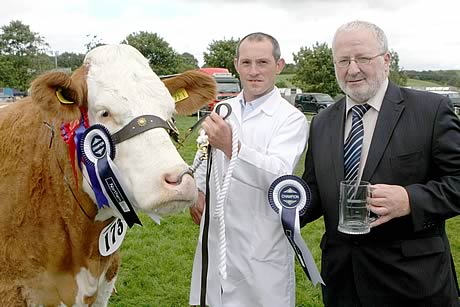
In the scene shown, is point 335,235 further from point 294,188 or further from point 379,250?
point 294,188

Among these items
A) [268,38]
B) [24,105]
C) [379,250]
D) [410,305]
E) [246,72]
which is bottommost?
[410,305]

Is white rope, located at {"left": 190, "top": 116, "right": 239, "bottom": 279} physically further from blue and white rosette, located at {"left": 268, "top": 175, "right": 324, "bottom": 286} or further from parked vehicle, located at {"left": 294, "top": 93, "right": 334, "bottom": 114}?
parked vehicle, located at {"left": 294, "top": 93, "right": 334, "bottom": 114}

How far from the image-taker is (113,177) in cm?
215

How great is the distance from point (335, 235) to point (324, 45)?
48155 mm

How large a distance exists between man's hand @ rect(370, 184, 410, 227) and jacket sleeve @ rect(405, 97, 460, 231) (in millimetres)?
51

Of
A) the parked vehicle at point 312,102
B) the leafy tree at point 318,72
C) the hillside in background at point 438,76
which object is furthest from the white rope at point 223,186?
the hillside in background at point 438,76

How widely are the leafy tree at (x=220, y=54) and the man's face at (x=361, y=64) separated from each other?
48614 millimetres

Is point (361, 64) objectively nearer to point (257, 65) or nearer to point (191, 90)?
point (257, 65)

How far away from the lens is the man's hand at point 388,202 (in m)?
2.26

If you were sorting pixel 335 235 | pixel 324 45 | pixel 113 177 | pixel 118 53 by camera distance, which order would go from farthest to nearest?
pixel 324 45 → pixel 335 235 → pixel 118 53 → pixel 113 177

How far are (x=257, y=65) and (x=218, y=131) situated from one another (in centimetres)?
A: 60

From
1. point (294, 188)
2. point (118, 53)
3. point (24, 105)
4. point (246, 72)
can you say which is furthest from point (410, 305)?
point (24, 105)

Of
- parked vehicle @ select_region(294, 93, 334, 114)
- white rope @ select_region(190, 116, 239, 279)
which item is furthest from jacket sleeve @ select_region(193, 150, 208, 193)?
parked vehicle @ select_region(294, 93, 334, 114)

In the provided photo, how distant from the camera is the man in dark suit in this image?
235cm
